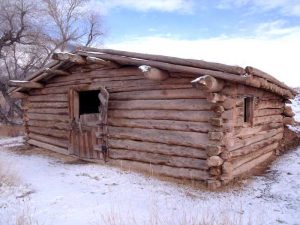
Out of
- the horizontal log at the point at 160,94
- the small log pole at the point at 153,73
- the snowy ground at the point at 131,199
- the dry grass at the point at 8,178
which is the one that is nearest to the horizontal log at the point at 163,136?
the horizontal log at the point at 160,94

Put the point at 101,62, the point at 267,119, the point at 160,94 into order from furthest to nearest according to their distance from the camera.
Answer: the point at 267,119 < the point at 101,62 < the point at 160,94

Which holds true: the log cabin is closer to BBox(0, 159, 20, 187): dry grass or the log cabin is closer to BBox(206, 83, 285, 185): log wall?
BBox(206, 83, 285, 185): log wall

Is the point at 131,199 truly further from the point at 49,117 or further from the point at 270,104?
the point at 49,117

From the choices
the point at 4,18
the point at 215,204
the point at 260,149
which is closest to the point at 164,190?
the point at 215,204

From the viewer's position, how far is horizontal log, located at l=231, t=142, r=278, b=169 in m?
8.22

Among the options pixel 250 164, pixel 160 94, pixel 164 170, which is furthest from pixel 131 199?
pixel 250 164

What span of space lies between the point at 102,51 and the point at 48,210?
15.5 ft

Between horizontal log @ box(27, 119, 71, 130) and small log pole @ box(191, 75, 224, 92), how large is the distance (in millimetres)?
5228

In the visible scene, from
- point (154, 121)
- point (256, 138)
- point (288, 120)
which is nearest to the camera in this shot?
point (154, 121)

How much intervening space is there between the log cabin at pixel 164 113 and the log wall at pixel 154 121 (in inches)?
0.9

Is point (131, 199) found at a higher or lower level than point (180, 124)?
lower

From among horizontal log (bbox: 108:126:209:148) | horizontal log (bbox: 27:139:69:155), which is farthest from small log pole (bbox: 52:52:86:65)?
horizontal log (bbox: 27:139:69:155)

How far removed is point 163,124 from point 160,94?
722mm

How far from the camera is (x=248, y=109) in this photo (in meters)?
8.91
